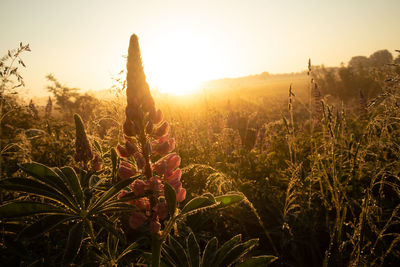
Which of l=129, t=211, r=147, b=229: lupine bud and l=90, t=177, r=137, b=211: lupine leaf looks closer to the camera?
l=90, t=177, r=137, b=211: lupine leaf

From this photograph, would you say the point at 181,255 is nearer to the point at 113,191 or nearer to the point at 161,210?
the point at 161,210

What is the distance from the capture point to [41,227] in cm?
91

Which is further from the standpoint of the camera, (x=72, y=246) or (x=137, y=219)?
(x=137, y=219)

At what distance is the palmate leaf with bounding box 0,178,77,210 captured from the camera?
0.90 m

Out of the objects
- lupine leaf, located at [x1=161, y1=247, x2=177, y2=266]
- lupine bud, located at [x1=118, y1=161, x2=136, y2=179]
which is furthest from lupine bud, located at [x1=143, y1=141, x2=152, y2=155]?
lupine leaf, located at [x1=161, y1=247, x2=177, y2=266]

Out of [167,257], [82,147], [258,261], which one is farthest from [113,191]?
[82,147]

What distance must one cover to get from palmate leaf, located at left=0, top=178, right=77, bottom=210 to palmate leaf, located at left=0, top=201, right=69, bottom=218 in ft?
0.10

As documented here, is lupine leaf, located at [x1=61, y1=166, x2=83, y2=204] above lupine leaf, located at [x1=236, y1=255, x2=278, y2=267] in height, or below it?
above

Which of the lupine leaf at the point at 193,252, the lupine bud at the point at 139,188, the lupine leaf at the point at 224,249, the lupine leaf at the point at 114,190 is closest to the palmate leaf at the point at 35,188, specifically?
the lupine leaf at the point at 114,190

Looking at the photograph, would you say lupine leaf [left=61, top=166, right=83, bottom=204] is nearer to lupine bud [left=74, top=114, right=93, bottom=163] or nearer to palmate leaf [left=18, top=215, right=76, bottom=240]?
palmate leaf [left=18, top=215, right=76, bottom=240]

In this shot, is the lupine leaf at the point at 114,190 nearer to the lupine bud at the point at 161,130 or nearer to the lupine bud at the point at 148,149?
the lupine bud at the point at 148,149

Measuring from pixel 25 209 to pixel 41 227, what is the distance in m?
0.08

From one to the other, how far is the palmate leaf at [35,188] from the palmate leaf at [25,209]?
0.10 feet

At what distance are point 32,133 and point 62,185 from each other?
238 cm
